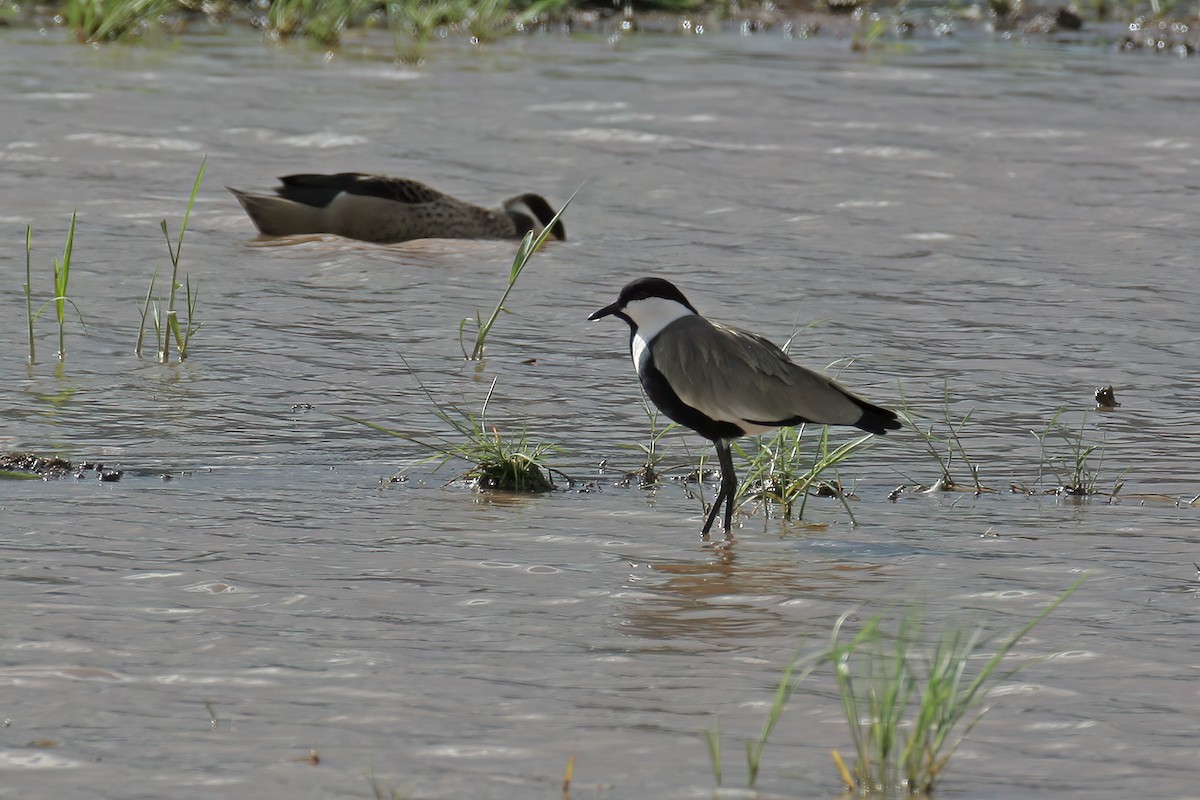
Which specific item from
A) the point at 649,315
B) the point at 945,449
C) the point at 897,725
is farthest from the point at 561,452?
the point at 897,725

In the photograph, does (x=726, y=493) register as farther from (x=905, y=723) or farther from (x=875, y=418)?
(x=905, y=723)

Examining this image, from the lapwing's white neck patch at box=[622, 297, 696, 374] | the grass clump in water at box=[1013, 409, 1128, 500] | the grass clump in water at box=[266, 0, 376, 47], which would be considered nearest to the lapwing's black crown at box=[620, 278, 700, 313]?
the lapwing's white neck patch at box=[622, 297, 696, 374]

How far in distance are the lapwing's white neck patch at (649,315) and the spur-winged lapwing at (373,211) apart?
13.4ft

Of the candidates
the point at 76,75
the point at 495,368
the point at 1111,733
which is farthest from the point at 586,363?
the point at 76,75

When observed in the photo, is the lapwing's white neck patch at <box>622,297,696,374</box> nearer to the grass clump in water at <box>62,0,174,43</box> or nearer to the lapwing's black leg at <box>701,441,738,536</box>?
the lapwing's black leg at <box>701,441,738,536</box>

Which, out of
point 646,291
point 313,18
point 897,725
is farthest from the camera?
point 313,18

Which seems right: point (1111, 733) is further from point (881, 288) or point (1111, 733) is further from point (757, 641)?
point (881, 288)

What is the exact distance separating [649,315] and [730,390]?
1.62 feet

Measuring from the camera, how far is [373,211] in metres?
10.4

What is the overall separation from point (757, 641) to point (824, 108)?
1047cm

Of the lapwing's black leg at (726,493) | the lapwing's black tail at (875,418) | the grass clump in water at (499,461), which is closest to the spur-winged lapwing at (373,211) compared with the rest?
the grass clump in water at (499,461)

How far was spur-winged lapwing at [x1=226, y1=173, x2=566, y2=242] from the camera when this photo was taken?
10.3 metres

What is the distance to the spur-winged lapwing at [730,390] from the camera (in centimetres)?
566

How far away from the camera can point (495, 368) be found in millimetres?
7598
